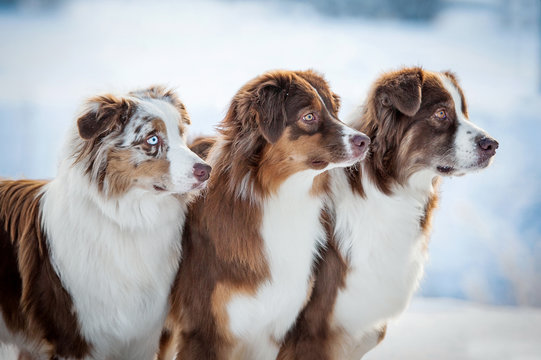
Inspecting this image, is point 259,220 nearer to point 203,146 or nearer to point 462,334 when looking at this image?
point 203,146

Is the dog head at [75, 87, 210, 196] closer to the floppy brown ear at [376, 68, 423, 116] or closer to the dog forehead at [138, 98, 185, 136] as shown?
the dog forehead at [138, 98, 185, 136]

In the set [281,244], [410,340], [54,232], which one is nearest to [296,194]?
[281,244]

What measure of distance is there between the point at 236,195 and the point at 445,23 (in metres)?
2.96

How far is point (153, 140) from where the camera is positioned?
2418mm

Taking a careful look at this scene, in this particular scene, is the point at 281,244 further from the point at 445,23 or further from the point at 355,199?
the point at 445,23

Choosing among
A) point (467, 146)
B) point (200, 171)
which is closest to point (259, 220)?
point (200, 171)

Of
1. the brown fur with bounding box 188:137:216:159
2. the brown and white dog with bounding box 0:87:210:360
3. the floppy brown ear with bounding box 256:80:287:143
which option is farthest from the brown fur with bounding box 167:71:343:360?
the brown fur with bounding box 188:137:216:159

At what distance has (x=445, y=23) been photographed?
4.77 m

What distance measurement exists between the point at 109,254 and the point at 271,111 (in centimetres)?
85

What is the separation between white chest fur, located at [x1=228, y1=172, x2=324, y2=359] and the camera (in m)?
2.49

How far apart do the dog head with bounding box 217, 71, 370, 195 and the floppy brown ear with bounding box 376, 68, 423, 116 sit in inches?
10.8

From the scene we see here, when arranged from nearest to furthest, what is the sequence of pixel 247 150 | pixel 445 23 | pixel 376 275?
pixel 247 150 < pixel 376 275 < pixel 445 23

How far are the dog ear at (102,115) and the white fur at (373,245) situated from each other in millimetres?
882

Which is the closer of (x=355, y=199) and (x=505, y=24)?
(x=355, y=199)
